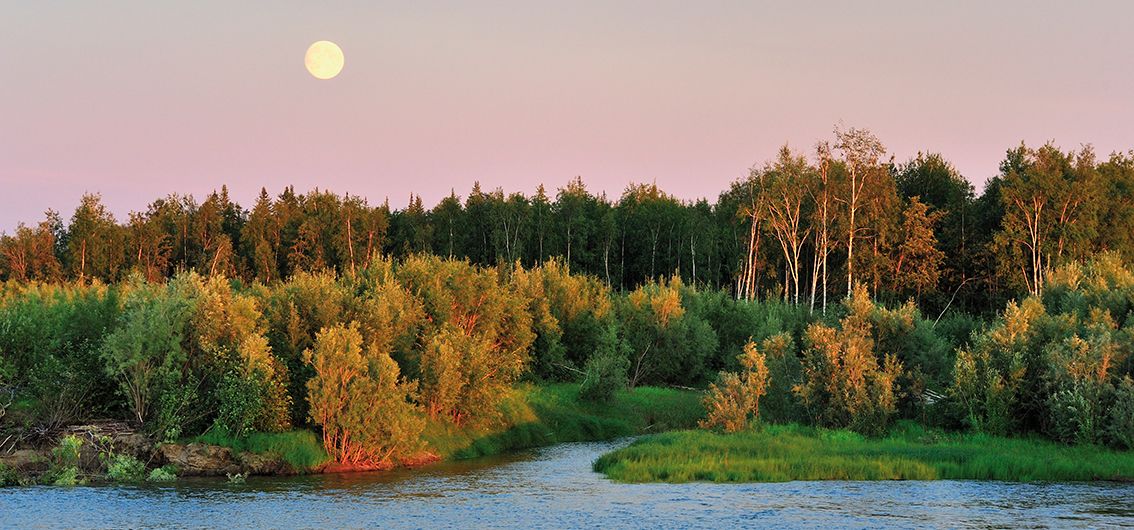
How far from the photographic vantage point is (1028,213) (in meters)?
105

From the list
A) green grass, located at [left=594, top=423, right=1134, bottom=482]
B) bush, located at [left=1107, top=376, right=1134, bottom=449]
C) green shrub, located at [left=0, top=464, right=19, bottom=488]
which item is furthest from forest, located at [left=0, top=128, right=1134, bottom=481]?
green shrub, located at [left=0, top=464, right=19, bottom=488]

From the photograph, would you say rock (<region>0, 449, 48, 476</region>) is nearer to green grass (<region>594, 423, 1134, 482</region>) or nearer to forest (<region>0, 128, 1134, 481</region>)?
forest (<region>0, 128, 1134, 481</region>)

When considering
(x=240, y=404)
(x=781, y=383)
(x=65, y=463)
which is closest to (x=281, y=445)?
(x=240, y=404)

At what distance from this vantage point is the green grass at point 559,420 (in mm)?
60156

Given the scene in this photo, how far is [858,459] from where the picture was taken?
4819 cm

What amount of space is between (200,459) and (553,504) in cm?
2038

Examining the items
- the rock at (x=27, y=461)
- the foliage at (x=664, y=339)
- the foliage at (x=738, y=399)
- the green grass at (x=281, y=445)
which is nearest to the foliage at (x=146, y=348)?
the green grass at (x=281, y=445)

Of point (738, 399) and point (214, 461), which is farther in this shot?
point (738, 399)

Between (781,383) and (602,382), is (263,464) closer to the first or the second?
(781,383)

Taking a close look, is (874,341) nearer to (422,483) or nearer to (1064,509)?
(1064,509)

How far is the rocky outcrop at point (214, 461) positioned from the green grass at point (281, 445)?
0.35 m

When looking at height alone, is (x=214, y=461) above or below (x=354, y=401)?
below

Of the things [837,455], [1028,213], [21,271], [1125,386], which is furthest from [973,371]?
[21,271]

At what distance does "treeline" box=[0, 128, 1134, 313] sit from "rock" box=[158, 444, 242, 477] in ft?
125
